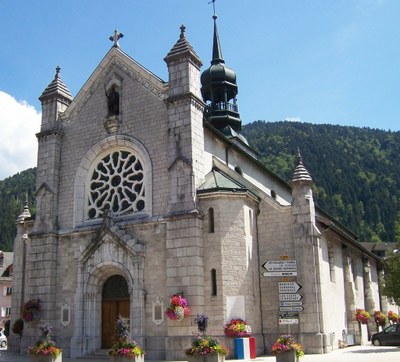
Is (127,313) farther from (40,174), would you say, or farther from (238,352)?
(40,174)

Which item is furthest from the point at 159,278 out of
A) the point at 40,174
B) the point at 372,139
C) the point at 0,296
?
the point at 372,139

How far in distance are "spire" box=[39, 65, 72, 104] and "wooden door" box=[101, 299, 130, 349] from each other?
40.0 ft

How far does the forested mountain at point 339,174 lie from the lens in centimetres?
12188

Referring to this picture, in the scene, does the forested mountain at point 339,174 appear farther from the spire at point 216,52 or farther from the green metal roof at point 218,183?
the green metal roof at point 218,183

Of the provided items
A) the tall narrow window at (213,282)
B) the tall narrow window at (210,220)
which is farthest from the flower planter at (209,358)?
the tall narrow window at (210,220)

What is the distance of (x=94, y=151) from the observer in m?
27.5

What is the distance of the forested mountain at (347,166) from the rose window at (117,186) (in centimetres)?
9639

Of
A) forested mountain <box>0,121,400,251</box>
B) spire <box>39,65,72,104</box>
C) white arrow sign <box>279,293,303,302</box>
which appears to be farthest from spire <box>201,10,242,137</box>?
forested mountain <box>0,121,400,251</box>

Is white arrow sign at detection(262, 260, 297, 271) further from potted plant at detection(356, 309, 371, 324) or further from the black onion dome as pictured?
the black onion dome

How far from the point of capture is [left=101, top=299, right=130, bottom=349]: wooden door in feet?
82.0

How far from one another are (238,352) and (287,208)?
24.6ft

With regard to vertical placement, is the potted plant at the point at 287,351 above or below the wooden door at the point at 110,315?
below

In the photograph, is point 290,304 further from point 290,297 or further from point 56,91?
point 56,91

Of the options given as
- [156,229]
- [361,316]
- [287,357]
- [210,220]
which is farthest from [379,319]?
[287,357]
